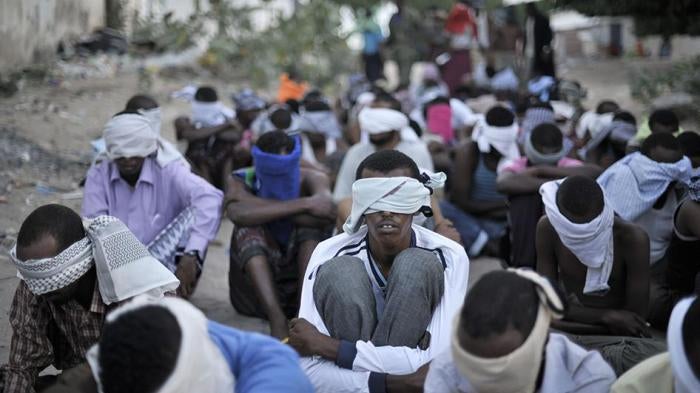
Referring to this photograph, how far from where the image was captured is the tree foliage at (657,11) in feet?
32.5

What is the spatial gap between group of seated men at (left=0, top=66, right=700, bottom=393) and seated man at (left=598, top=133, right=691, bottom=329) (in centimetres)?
1

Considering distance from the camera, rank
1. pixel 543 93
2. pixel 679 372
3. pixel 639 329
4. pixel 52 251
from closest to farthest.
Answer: pixel 679 372 → pixel 52 251 → pixel 639 329 → pixel 543 93

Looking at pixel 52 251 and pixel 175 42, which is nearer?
pixel 52 251

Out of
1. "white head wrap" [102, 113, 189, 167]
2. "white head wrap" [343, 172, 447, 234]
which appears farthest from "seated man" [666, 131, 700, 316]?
"white head wrap" [102, 113, 189, 167]

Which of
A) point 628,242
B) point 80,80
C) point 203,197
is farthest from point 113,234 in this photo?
point 80,80

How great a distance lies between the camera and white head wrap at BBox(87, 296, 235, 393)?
250 centimetres

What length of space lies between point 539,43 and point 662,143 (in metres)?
9.57

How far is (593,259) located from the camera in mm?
4695

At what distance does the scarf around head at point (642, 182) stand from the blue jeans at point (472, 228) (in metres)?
1.81

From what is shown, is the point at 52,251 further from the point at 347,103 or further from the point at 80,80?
the point at 347,103

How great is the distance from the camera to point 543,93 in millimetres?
11398

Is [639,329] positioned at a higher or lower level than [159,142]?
lower

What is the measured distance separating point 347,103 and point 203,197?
10.0 metres

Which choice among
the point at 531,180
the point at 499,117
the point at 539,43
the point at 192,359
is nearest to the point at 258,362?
the point at 192,359
